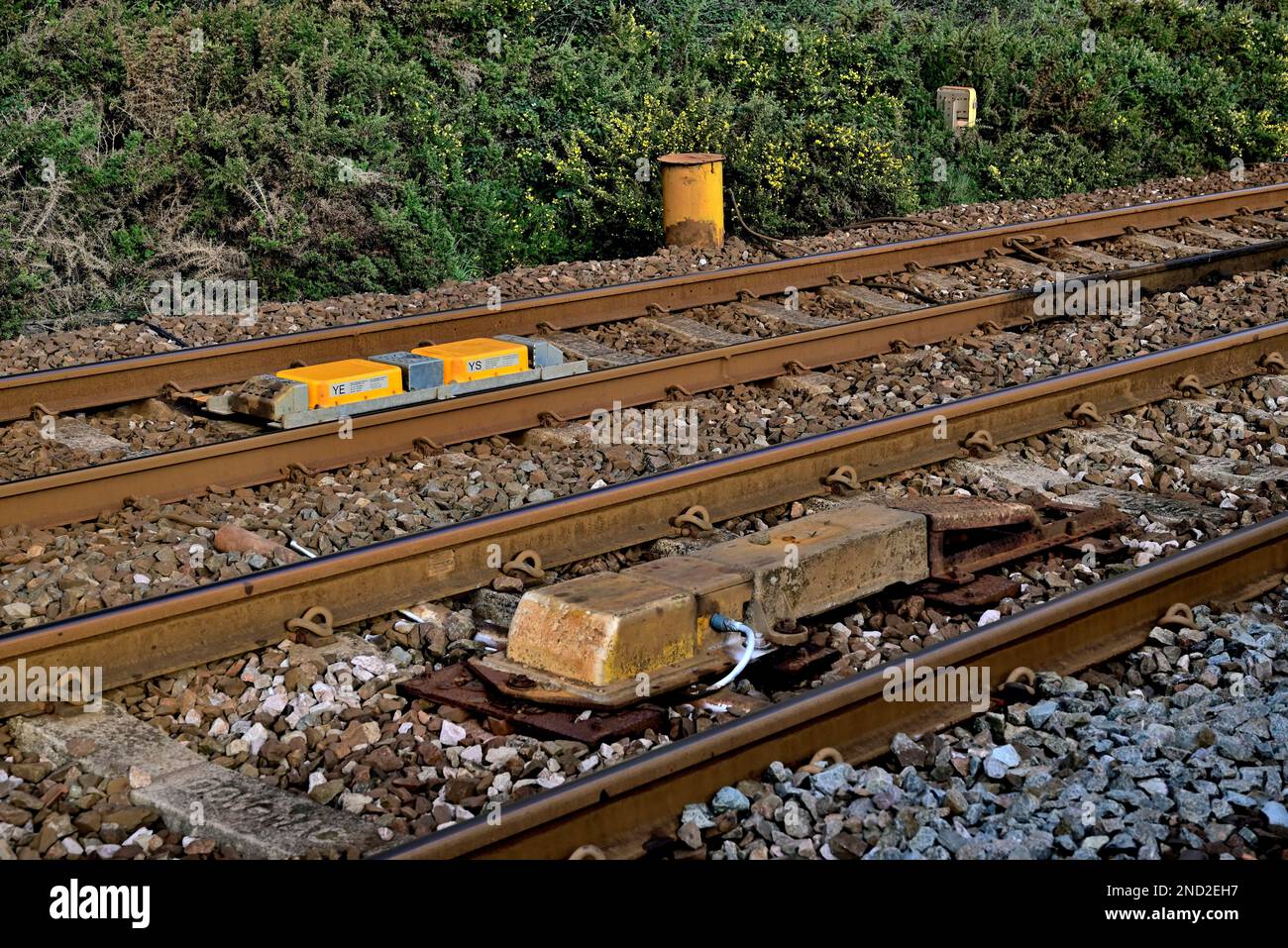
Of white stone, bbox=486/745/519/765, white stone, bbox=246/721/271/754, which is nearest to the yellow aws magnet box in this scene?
white stone, bbox=246/721/271/754

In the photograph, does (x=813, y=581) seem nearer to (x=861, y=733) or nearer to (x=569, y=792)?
(x=861, y=733)

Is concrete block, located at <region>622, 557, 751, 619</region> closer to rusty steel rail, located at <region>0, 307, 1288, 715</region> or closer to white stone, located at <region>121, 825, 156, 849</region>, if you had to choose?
rusty steel rail, located at <region>0, 307, 1288, 715</region>

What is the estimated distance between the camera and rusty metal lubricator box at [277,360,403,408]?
28.9 feet

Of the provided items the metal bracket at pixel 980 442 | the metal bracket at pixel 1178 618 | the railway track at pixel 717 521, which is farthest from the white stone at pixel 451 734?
the metal bracket at pixel 980 442

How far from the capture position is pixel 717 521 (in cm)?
759

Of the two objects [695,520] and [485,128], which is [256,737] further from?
[485,128]

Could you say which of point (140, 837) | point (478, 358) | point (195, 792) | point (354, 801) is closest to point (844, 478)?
point (478, 358)

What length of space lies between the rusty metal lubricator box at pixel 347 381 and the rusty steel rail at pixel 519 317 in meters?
0.98

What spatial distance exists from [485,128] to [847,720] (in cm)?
1224

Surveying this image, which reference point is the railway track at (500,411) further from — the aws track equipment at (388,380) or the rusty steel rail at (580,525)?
the rusty steel rail at (580,525)

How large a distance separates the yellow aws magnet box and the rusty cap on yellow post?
4.78m

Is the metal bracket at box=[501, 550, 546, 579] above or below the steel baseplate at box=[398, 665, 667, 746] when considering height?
above

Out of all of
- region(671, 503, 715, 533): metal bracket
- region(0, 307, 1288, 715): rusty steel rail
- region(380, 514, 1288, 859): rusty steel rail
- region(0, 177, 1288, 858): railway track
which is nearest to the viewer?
region(380, 514, 1288, 859): rusty steel rail
